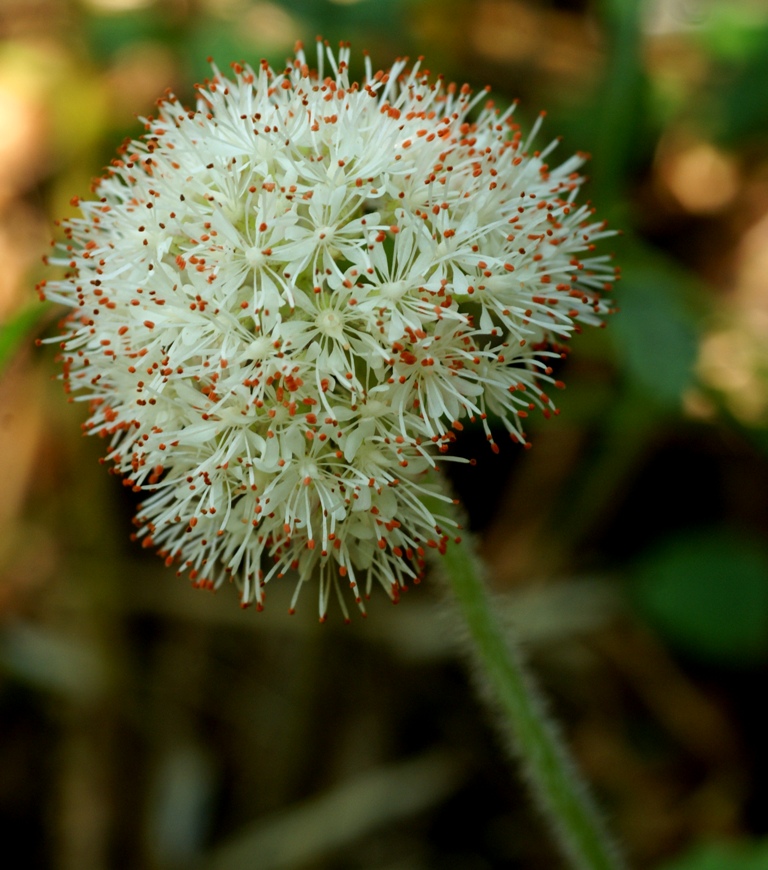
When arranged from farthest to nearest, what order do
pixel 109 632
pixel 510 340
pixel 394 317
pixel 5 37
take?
pixel 5 37, pixel 109 632, pixel 510 340, pixel 394 317

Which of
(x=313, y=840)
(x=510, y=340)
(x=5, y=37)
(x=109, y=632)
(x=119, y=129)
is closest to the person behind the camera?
(x=510, y=340)

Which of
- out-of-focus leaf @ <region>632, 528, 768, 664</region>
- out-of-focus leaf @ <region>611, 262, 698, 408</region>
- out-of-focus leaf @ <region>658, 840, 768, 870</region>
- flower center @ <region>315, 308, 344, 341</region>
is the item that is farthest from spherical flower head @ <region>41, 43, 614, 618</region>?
out-of-focus leaf @ <region>632, 528, 768, 664</region>

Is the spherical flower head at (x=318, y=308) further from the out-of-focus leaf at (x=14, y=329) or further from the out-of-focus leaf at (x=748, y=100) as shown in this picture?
the out-of-focus leaf at (x=748, y=100)

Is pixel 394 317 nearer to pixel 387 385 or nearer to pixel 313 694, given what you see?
pixel 387 385

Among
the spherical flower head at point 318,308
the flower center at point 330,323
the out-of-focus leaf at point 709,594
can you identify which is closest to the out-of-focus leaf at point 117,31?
the spherical flower head at point 318,308

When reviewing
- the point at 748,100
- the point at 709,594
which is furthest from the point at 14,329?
the point at 748,100

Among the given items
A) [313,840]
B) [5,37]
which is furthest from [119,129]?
[313,840]

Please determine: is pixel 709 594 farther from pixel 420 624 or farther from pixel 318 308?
pixel 318 308

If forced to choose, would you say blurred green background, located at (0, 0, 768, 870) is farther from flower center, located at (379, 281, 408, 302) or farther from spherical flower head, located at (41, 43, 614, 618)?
flower center, located at (379, 281, 408, 302)

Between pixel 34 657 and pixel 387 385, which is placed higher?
pixel 34 657
